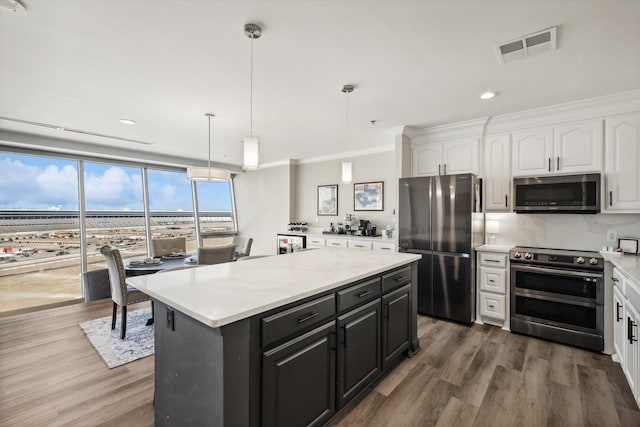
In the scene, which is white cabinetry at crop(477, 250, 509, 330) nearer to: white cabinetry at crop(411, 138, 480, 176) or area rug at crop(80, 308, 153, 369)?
white cabinetry at crop(411, 138, 480, 176)

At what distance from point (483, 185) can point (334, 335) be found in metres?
3.05

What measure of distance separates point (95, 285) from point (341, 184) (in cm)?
468

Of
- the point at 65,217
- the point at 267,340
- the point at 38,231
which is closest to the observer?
the point at 267,340

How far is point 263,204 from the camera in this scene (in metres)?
7.28

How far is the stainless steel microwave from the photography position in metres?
2.98

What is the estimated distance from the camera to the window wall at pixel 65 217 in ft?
14.7

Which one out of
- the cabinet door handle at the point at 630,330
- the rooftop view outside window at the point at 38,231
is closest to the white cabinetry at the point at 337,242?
the cabinet door handle at the point at 630,330

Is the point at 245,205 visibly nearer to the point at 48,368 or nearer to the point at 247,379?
the point at 48,368

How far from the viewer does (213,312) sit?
1.24m

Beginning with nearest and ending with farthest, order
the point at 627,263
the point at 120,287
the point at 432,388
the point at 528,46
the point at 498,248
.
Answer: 1. the point at 528,46
2. the point at 432,388
3. the point at 627,263
4. the point at 120,287
5. the point at 498,248

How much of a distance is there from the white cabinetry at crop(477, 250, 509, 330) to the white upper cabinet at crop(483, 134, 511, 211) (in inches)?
26.8

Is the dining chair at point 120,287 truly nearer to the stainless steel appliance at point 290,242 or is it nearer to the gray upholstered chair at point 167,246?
the gray upholstered chair at point 167,246

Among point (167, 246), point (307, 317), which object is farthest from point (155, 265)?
point (307, 317)

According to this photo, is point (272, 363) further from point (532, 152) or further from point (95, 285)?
point (95, 285)
